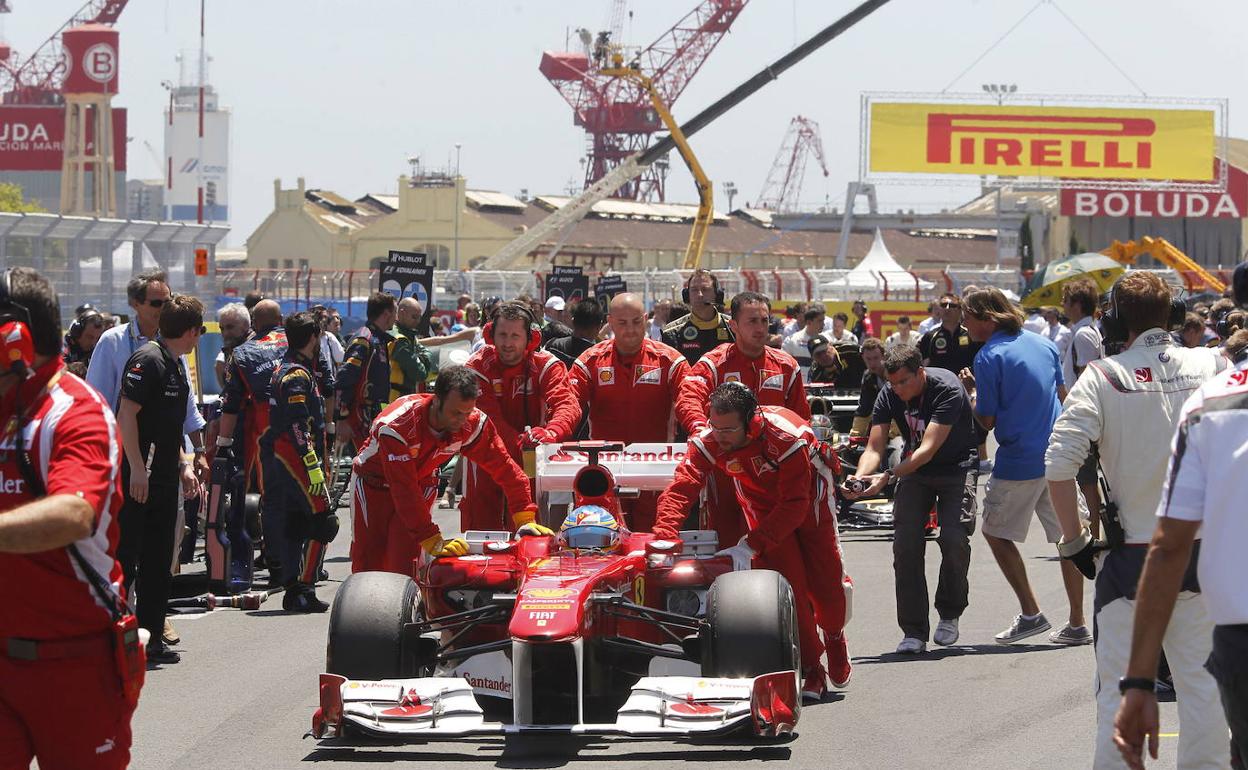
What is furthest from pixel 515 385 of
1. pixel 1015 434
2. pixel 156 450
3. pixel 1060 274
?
pixel 1060 274

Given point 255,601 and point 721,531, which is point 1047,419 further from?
point 255,601

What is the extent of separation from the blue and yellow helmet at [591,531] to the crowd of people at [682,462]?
0.21m

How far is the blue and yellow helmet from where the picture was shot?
25.6ft

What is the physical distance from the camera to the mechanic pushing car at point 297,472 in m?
10.8

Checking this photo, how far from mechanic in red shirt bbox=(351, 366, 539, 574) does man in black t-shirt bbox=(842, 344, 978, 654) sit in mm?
1978

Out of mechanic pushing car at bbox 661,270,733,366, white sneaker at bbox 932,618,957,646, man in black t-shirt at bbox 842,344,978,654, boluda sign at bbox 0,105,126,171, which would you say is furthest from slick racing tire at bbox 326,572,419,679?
boluda sign at bbox 0,105,126,171

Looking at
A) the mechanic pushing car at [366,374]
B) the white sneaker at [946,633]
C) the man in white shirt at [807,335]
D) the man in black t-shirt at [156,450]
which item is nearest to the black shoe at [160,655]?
the man in black t-shirt at [156,450]

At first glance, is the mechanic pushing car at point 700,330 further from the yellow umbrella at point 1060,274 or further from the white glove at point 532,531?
the yellow umbrella at point 1060,274

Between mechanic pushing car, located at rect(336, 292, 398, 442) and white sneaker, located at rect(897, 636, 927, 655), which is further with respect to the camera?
mechanic pushing car, located at rect(336, 292, 398, 442)

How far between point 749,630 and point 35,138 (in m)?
144

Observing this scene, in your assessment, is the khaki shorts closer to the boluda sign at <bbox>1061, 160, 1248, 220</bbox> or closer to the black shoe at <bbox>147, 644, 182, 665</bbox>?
the black shoe at <bbox>147, 644, 182, 665</bbox>

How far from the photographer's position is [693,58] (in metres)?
133

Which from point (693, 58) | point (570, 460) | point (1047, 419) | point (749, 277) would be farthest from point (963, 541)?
point (693, 58)

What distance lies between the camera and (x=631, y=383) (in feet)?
33.7
